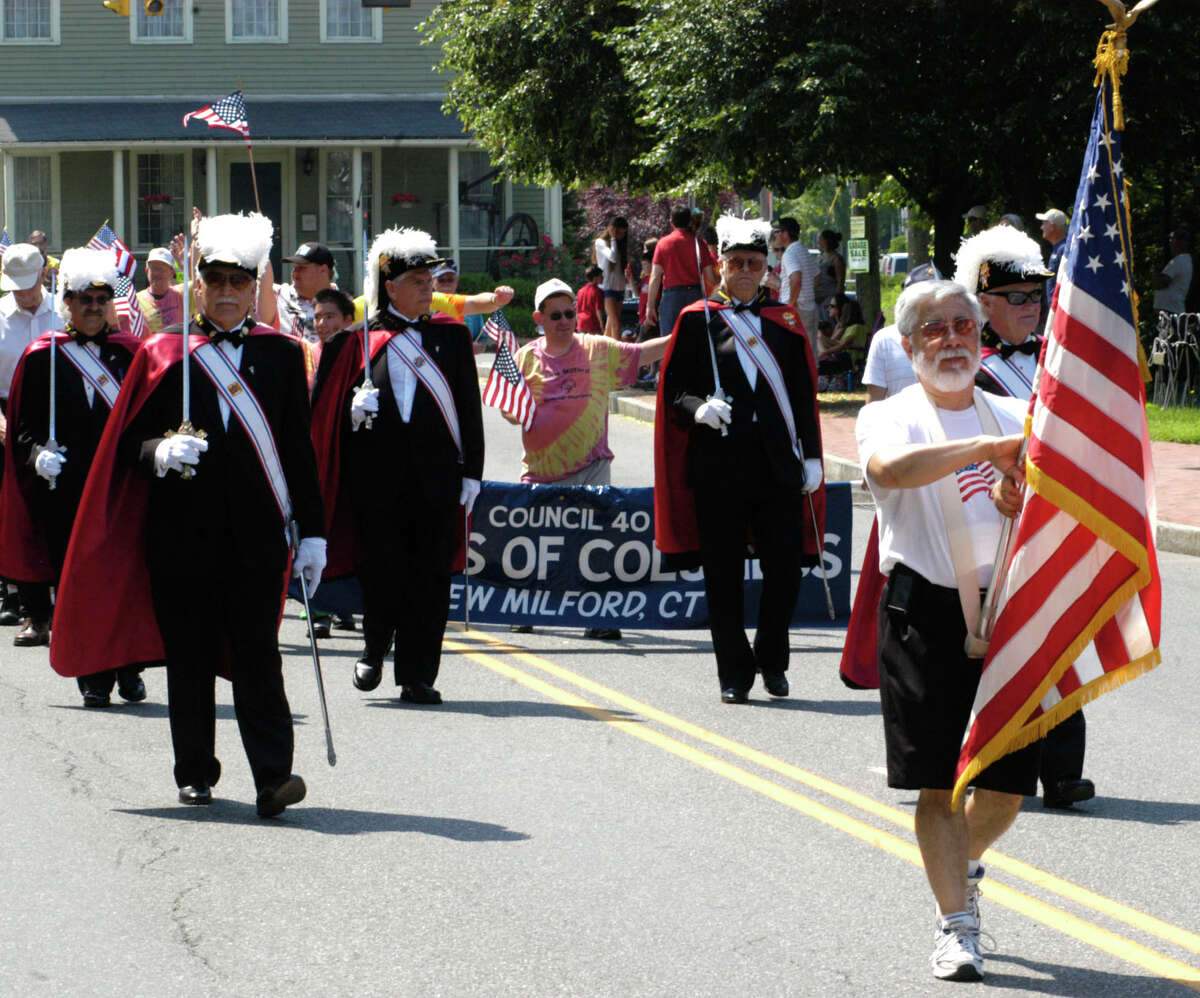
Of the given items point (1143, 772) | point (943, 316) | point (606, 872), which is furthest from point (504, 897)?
point (1143, 772)

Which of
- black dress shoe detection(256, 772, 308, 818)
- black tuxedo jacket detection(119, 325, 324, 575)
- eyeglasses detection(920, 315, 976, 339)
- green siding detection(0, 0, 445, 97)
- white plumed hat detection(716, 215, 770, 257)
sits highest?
green siding detection(0, 0, 445, 97)

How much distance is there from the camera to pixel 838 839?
6.85 m

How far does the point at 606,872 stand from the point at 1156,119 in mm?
17921

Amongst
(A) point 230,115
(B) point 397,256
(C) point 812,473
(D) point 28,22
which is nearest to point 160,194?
(D) point 28,22

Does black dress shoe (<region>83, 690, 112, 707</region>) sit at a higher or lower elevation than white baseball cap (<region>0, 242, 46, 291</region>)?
lower

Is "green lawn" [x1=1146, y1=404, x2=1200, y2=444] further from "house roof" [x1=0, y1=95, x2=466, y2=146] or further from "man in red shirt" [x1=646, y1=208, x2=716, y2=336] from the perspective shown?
"house roof" [x1=0, y1=95, x2=466, y2=146]

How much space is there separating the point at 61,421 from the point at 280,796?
361 centimetres

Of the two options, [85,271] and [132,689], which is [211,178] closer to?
[85,271]

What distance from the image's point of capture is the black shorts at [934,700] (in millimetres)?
5281

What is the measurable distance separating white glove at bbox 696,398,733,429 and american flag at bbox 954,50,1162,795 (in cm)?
390

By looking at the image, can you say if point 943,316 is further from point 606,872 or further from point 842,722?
point 842,722

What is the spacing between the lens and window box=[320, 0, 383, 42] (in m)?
41.6

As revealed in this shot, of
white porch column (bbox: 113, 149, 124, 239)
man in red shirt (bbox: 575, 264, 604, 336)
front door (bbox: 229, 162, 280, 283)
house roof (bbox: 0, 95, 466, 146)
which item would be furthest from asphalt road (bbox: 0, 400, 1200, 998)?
front door (bbox: 229, 162, 280, 283)

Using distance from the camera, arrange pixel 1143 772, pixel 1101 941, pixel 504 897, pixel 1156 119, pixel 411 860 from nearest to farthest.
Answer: pixel 1101 941 → pixel 504 897 → pixel 411 860 → pixel 1143 772 → pixel 1156 119
